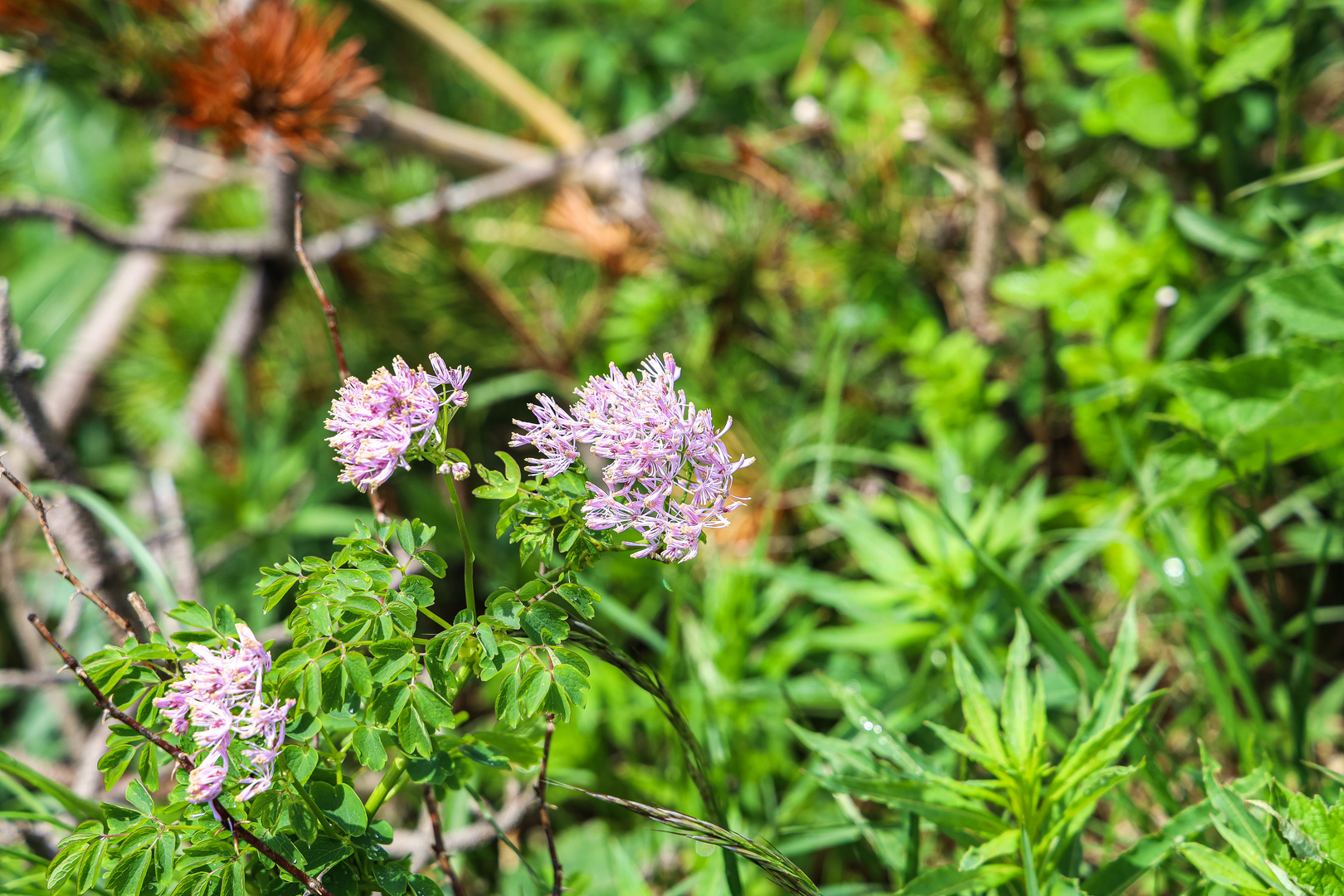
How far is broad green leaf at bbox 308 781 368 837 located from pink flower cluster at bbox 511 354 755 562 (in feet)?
0.98

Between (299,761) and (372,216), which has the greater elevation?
(372,216)

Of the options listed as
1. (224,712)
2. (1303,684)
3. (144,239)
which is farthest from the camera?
(144,239)

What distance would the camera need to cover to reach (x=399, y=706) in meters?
0.61

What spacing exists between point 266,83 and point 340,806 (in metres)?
1.21

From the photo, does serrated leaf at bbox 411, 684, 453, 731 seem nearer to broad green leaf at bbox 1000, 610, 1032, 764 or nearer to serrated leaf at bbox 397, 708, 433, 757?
serrated leaf at bbox 397, 708, 433, 757

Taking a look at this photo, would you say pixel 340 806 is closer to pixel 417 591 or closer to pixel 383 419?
pixel 417 591

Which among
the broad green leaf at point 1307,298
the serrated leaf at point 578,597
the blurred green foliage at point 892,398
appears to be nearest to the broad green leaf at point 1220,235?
the blurred green foliage at point 892,398

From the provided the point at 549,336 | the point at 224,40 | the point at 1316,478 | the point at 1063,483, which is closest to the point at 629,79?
the point at 549,336

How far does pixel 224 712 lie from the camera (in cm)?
57

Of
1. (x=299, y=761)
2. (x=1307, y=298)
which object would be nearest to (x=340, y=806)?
(x=299, y=761)

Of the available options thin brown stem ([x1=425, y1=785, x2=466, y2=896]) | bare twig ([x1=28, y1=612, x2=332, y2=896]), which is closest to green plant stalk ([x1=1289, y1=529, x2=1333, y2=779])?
thin brown stem ([x1=425, y1=785, x2=466, y2=896])

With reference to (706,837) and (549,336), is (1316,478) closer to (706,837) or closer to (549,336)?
(706,837)

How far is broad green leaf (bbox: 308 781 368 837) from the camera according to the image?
0.64m

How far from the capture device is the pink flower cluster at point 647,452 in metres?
0.63
